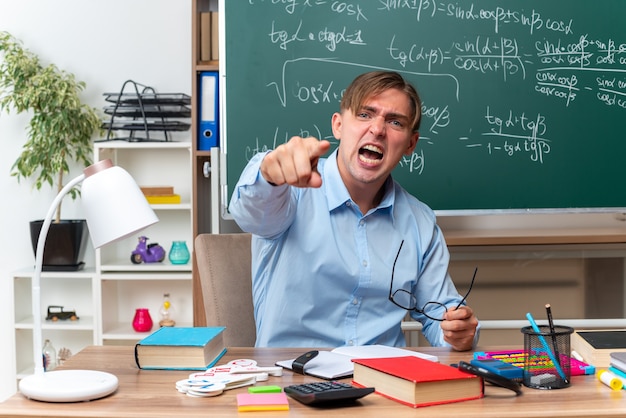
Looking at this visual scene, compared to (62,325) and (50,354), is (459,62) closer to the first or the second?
(62,325)

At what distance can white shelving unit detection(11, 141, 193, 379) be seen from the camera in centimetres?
362

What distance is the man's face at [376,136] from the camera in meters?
1.92

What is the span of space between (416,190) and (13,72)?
76.9 inches

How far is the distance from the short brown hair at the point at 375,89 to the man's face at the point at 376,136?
11 millimetres

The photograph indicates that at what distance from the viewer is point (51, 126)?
11.8 feet

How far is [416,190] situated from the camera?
10.3ft

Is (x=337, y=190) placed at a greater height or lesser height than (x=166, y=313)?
greater

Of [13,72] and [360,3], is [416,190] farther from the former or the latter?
[13,72]

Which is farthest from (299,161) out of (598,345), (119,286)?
(119,286)

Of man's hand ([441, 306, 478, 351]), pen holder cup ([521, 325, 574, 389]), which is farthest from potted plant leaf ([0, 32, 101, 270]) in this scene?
pen holder cup ([521, 325, 574, 389])

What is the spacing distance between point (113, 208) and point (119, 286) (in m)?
2.69

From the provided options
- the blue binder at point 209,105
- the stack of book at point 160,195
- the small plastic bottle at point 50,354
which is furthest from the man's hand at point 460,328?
the small plastic bottle at point 50,354

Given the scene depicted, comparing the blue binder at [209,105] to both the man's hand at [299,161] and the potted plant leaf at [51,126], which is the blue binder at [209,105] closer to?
the potted plant leaf at [51,126]

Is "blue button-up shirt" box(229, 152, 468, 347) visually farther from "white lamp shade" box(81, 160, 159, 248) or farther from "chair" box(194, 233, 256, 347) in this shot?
"white lamp shade" box(81, 160, 159, 248)
